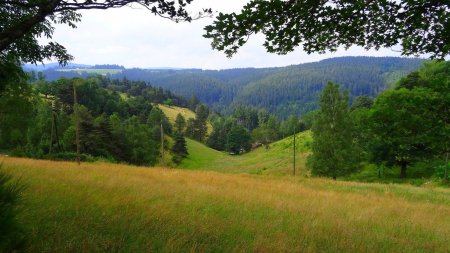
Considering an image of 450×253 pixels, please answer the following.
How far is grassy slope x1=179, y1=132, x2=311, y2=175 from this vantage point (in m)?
68.8

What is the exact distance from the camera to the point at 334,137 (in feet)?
116

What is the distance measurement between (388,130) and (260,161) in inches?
3138

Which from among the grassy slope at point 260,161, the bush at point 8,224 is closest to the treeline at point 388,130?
Result: the bush at point 8,224

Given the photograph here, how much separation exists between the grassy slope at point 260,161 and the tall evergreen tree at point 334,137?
22503 mm

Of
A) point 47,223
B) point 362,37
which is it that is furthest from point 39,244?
point 362,37

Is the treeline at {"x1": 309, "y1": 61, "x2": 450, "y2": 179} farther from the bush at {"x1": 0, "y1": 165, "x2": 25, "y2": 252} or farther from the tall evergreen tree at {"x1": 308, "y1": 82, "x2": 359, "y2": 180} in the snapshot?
the bush at {"x1": 0, "y1": 165, "x2": 25, "y2": 252}

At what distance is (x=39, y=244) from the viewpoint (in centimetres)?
407

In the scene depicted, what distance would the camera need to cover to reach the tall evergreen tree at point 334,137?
3503 cm

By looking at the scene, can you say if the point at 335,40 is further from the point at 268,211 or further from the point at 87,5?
the point at 268,211

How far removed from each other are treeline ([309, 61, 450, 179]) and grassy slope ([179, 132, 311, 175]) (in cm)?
2009

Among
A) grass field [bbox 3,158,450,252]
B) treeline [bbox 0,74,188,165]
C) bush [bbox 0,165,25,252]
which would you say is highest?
bush [bbox 0,165,25,252]

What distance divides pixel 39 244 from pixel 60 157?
41.5 metres

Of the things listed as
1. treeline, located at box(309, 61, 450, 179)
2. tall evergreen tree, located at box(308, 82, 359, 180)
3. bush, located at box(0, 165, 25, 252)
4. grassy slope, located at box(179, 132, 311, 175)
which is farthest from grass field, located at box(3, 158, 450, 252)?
grassy slope, located at box(179, 132, 311, 175)

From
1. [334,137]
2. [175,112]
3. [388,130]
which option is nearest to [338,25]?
[388,130]
